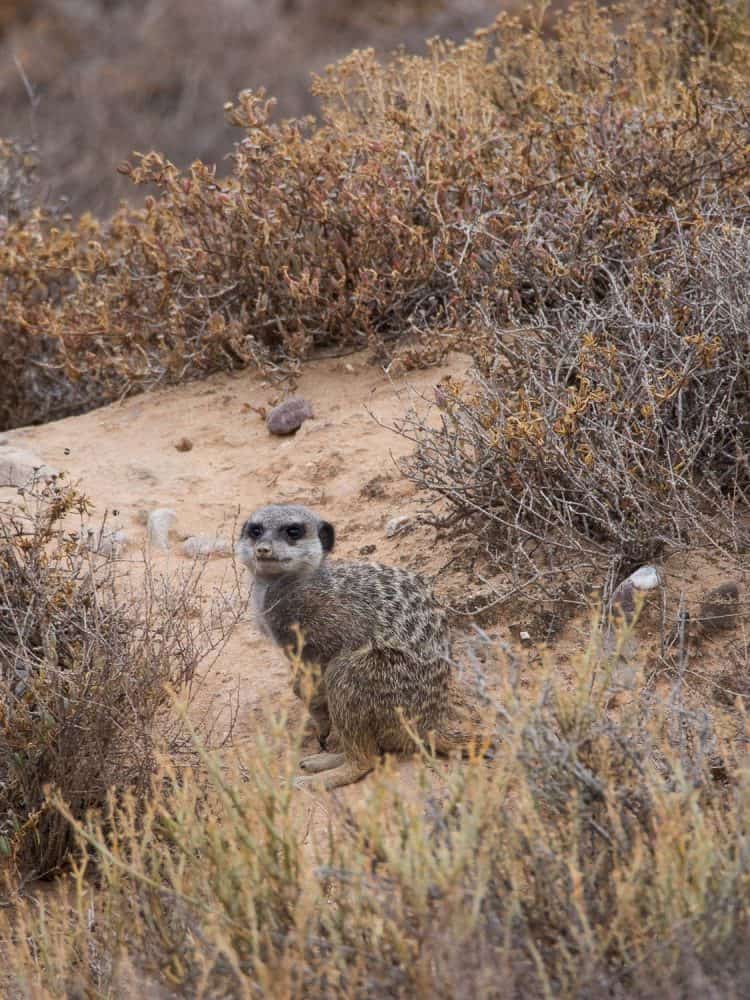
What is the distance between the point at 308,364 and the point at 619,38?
2.38m

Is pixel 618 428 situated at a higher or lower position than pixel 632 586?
higher

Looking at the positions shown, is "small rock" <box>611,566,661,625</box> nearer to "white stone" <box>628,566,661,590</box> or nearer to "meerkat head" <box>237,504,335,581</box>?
"white stone" <box>628,566,661,590</box>

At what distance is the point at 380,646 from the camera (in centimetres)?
402

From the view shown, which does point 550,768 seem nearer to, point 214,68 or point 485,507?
point 485,507

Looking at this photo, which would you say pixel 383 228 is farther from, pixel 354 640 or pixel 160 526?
pixel 354 640

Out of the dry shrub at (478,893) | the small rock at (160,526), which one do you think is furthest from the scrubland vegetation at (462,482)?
the small rock at (160,526)

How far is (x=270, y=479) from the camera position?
5562 mm

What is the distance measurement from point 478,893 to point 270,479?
132 inches

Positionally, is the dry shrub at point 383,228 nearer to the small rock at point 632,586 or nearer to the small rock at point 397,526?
the small rock at point 397,526

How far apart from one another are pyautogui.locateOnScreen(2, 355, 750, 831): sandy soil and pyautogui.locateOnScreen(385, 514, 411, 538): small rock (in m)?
0.03

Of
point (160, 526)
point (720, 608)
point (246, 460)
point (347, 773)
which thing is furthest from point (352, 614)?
point (246, 460)

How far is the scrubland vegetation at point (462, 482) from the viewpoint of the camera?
2.52 m

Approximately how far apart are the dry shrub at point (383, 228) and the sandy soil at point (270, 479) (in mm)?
219

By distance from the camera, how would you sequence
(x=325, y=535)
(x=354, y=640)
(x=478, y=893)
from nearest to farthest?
(x=478, y=893) → (x=354, y=640) → (x=325, y=535)
